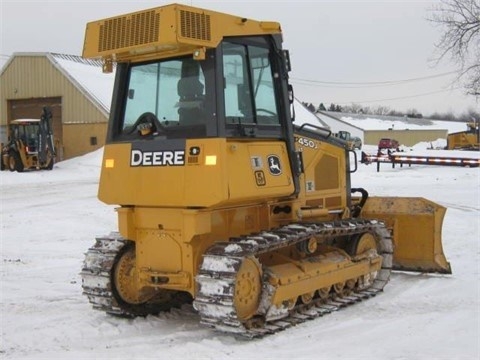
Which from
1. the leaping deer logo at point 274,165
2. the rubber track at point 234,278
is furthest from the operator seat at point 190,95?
the rubber track at point 234,278

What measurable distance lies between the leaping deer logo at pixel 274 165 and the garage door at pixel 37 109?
32081 millimetres

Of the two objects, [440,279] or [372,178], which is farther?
[372,178]

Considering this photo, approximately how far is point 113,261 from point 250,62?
2.53 metres

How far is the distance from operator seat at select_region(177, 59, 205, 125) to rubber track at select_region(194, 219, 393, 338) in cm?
125

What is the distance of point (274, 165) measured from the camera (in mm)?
6707

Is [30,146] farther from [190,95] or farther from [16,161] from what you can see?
[190,95]

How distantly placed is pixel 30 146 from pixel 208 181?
27240 mm

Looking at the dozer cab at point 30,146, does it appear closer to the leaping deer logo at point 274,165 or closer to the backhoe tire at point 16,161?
the backhoe tire at point 16,161

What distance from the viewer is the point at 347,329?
6.59 m

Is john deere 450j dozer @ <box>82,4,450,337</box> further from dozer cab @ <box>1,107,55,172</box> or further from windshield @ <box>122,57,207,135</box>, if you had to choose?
dozer cab @ <box>1,107,55,172</box>

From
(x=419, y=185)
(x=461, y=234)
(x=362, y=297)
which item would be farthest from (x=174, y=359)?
(x=419, y=185)

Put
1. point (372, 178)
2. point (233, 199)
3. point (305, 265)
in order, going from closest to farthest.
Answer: point (233, 199) → point (305, 265) → point (372, 178)

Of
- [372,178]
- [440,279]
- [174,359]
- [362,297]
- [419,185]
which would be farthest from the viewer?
[372,178]

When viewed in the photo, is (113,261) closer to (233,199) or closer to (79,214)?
(233,199)
